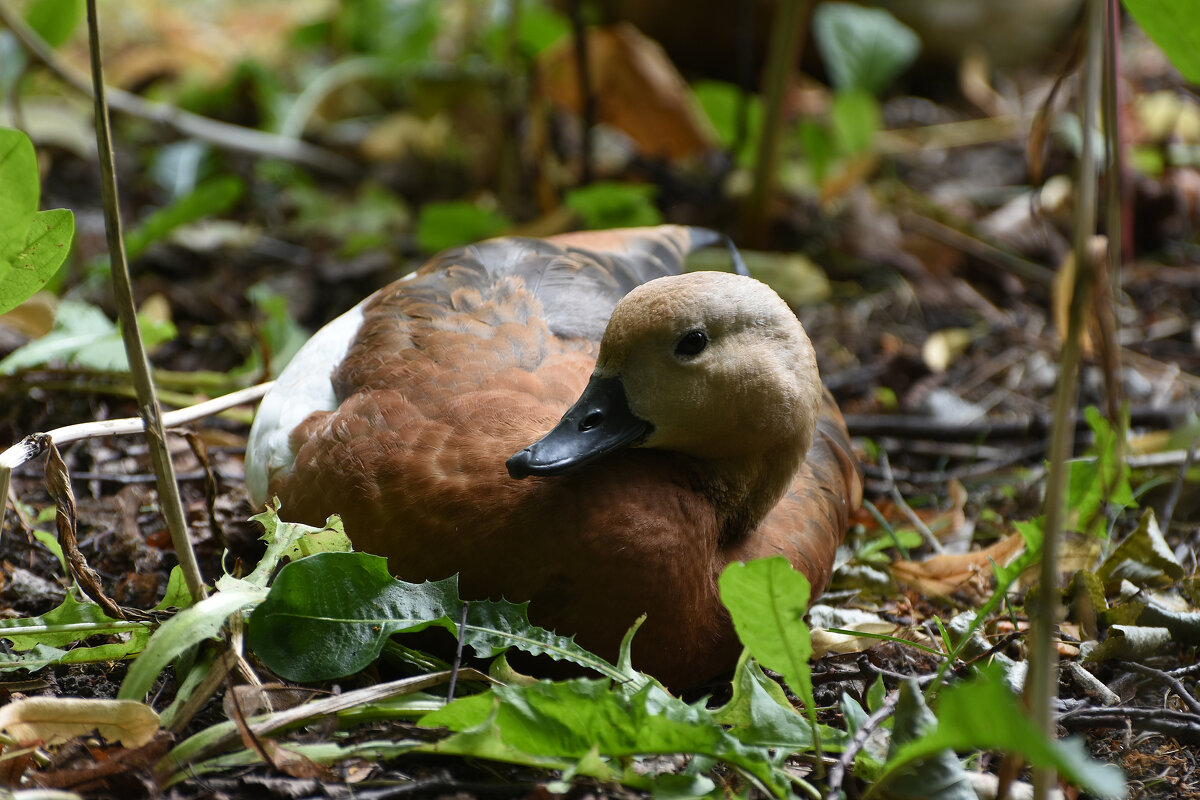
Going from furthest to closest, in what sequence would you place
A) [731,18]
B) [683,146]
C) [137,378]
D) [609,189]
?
1. [731,18]
2. [683,146]
3. [609,189]
4. [137,378]

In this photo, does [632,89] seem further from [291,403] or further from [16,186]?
[16,186]

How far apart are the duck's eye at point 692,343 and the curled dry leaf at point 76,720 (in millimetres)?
1043

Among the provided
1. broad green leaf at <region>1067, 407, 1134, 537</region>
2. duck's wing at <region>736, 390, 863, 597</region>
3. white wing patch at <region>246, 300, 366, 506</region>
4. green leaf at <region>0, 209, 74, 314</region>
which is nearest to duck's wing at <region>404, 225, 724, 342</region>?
white wing patch at <region>246, 300, 366, 506</region>

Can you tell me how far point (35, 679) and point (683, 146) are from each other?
10.9ft

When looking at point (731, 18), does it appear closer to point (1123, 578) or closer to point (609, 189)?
point (609, 189)

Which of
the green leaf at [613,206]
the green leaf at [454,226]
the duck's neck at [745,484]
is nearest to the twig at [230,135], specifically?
the green leaf at [454,226]

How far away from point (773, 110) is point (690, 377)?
220cm

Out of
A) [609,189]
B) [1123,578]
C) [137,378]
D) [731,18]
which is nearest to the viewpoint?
[137,378]

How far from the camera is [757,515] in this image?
2289 mm

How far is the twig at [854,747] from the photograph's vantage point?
163 centimetres

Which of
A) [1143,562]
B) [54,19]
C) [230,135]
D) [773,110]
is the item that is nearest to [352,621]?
[1143,562]

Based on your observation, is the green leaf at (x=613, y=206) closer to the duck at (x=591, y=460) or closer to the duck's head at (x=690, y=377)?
the duck at (x=591, y=460)

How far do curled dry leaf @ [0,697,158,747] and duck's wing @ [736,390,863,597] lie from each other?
111 cm

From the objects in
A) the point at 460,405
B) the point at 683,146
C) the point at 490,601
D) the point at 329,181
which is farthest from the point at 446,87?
the point at 490,601
